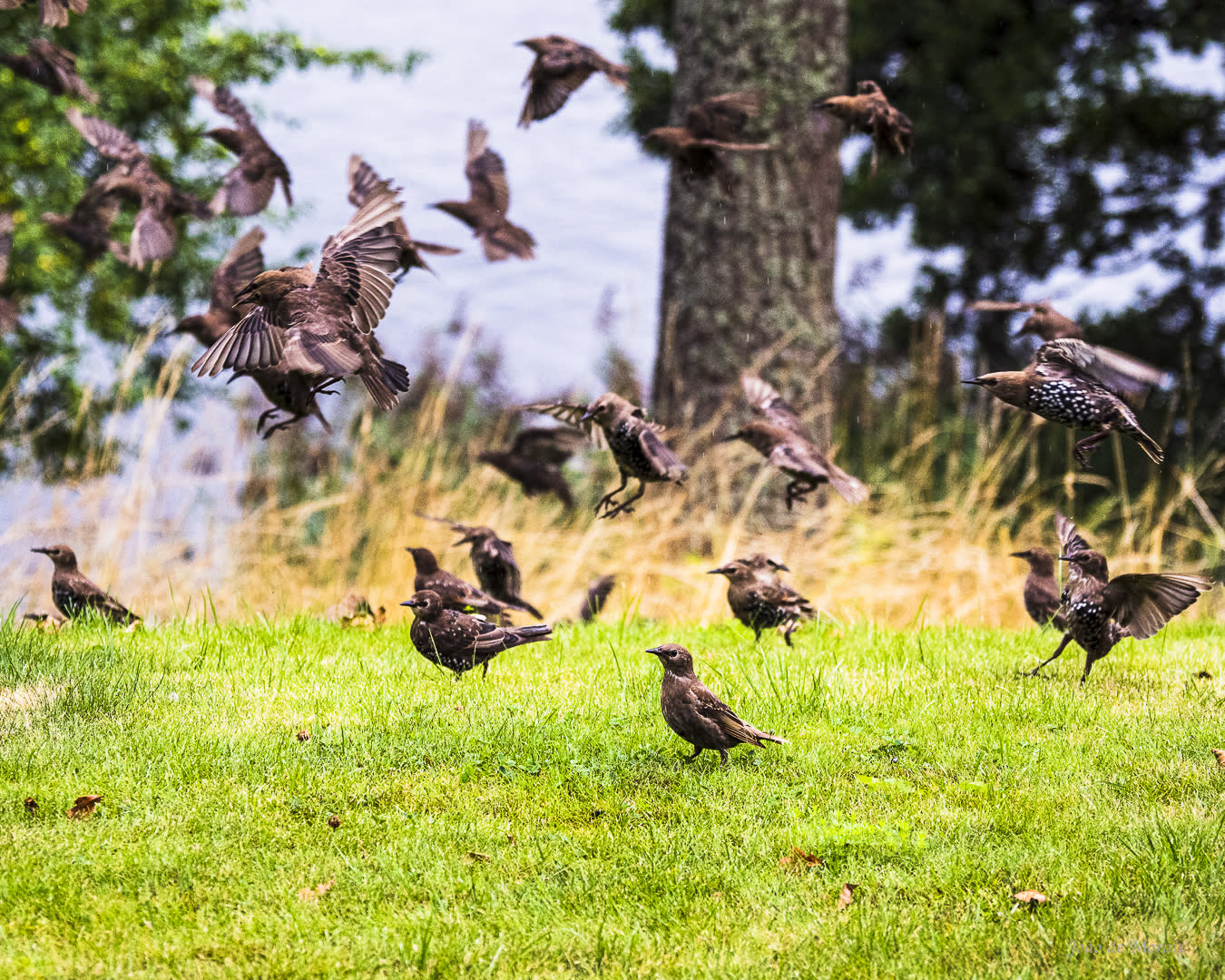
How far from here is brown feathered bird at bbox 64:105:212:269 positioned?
18.4 feet

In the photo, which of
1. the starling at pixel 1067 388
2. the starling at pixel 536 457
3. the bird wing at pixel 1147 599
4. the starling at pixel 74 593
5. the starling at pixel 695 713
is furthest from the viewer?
the starling at pixel 536 457

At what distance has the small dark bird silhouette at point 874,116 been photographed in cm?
539

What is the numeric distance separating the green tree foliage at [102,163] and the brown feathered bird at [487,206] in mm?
5774

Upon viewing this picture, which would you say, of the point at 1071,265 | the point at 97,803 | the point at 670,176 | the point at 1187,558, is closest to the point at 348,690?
the point at 97,803

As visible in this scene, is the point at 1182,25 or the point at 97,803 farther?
the point at 1182,25

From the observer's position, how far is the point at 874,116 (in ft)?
17.7

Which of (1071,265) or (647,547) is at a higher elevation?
(1071,265)

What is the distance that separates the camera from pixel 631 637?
609cm

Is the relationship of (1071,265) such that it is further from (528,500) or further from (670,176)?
(528,500)

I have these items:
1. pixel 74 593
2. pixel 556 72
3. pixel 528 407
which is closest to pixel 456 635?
pixel 528 407

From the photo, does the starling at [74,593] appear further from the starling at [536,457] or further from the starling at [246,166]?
the starling at [536,457]

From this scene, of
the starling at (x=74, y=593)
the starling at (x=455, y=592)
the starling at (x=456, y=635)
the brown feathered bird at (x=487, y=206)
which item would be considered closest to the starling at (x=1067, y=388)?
the starling at (x=456, y=635)

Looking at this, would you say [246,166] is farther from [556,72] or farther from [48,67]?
[556,72]

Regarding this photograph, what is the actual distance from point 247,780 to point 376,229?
193 cm
